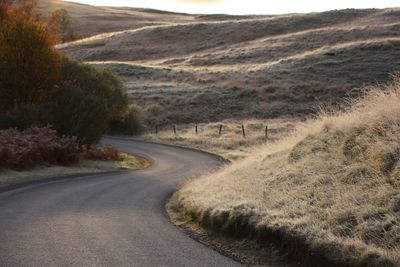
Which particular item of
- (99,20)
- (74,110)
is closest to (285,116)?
(74,110)

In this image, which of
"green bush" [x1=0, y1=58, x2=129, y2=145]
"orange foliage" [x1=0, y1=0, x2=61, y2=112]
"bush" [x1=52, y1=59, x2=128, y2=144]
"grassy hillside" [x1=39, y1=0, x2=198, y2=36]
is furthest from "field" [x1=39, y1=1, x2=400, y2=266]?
"orange foliage" [x1=0, y1=0, x2=61, y2=112]

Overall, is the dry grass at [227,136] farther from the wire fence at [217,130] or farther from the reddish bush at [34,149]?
the reddish bush at [34,149]

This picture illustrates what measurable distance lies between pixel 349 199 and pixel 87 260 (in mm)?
4607

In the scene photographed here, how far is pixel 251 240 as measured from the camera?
9.98m

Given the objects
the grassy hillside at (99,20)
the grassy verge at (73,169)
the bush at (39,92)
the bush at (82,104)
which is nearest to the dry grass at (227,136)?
the grassy verge at (73,169)

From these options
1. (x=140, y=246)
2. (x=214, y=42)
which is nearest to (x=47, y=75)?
(x=140, y=246)

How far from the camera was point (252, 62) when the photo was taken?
3191 inches

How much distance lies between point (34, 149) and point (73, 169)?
7.77 feet

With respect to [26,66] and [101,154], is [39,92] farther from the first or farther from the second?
[101,154]

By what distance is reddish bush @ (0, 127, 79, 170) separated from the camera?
22.3 metres

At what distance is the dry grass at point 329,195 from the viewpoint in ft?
26.9

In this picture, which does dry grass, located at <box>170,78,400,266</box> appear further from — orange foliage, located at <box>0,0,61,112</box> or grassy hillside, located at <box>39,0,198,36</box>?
grassy hillside, located at <box>39,0,198,36</box>

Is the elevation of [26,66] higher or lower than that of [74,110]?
higher

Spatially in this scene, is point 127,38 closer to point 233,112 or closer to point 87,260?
point 233,112
